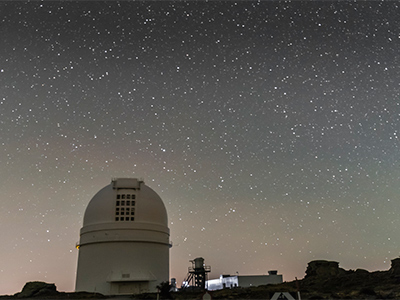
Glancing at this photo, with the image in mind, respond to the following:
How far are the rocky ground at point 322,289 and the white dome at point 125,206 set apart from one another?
5.56 metres

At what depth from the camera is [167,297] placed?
21.0 m

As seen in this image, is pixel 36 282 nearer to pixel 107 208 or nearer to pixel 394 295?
pixel 107 208

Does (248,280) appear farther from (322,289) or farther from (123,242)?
(322,289)

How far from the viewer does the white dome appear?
27.7 m

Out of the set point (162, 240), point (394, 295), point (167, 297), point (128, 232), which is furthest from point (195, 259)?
point (394, 295)

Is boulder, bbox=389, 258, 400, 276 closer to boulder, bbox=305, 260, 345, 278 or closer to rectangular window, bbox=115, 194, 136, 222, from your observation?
boulder, bbox=305, 260, 345, 278

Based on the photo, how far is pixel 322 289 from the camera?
18953 millimetres

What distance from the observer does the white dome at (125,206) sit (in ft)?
90.9

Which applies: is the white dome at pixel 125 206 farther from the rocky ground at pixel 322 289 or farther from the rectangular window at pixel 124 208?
the rocky ground at pixel 322 289

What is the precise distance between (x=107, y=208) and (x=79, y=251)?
406 centimetres

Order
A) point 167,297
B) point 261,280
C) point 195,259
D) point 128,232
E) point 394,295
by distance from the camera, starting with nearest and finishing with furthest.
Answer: point 394,295
point 167,297
point 128,232
point 195,259
point 261,280

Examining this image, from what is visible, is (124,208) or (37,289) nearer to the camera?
(37,289)

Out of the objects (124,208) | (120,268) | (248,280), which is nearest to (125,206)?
(124,208)

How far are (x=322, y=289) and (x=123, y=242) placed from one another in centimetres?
1427
